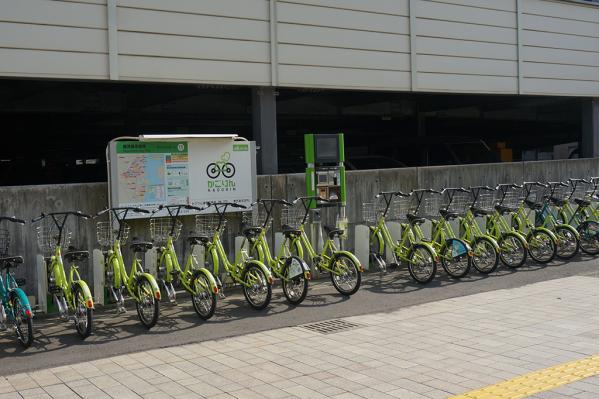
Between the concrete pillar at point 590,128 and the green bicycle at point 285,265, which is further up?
the concrete pillar at point 590,128

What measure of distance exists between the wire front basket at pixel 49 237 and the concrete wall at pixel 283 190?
4.6 inches

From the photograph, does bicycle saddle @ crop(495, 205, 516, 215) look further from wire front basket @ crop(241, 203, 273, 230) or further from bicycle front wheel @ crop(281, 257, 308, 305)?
bicycle front wheel @ crop(281, 257, 308, 305)

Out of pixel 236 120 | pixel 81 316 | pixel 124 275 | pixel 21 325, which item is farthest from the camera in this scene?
pixel 236 120

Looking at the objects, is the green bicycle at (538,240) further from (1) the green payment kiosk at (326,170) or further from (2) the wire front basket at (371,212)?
(1) the green payment kiosk at (326,170)

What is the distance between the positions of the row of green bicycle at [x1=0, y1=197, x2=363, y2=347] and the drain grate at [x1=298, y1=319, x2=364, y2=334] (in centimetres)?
71

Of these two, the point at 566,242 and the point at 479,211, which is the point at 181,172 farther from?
the point at 566,242

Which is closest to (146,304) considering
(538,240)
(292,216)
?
(292,216)

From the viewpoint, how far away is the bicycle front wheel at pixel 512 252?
936 cm

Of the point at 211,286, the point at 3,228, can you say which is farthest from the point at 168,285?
the point at 3,228

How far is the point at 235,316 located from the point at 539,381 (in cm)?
345

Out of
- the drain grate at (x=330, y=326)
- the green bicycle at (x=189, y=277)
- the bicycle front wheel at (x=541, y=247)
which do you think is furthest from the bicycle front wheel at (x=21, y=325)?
the bicycle front wheel at (x=541, y=247)

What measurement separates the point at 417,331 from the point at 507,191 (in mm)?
5798

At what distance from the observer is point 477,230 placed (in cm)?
941

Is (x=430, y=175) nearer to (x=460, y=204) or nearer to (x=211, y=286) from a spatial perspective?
(x=460, y=204)
